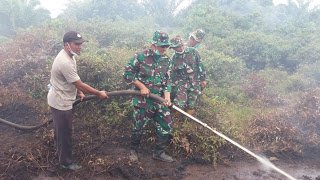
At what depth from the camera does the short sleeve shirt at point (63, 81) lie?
4715 millimetres

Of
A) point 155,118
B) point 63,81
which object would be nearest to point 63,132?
point 63,81

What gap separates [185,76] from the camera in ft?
22.6

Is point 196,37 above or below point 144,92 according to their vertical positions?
above

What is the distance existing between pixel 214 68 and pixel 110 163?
605 centimetres

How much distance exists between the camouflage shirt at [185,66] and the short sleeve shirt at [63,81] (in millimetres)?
2493

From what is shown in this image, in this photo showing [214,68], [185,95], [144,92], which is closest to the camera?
[144,92]

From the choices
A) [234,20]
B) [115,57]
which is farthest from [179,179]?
[234,20]

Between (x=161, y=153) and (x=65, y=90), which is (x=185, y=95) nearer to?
(x=161, y=153)

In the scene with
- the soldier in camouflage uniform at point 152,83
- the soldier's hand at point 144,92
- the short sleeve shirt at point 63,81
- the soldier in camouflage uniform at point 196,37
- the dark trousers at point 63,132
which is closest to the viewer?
the short sleeve shirt at point 63,81

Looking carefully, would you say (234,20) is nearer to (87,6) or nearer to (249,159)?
(87,6)

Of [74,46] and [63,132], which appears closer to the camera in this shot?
[74,46]

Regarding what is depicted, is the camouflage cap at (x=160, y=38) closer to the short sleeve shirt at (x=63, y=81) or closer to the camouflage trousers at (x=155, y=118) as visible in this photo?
the camouflage trousers at (x=155, y=118)

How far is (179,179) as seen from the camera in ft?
18.3

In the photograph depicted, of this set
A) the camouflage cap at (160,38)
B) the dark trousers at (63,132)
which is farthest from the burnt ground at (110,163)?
the camouflage cap at (160,38)
